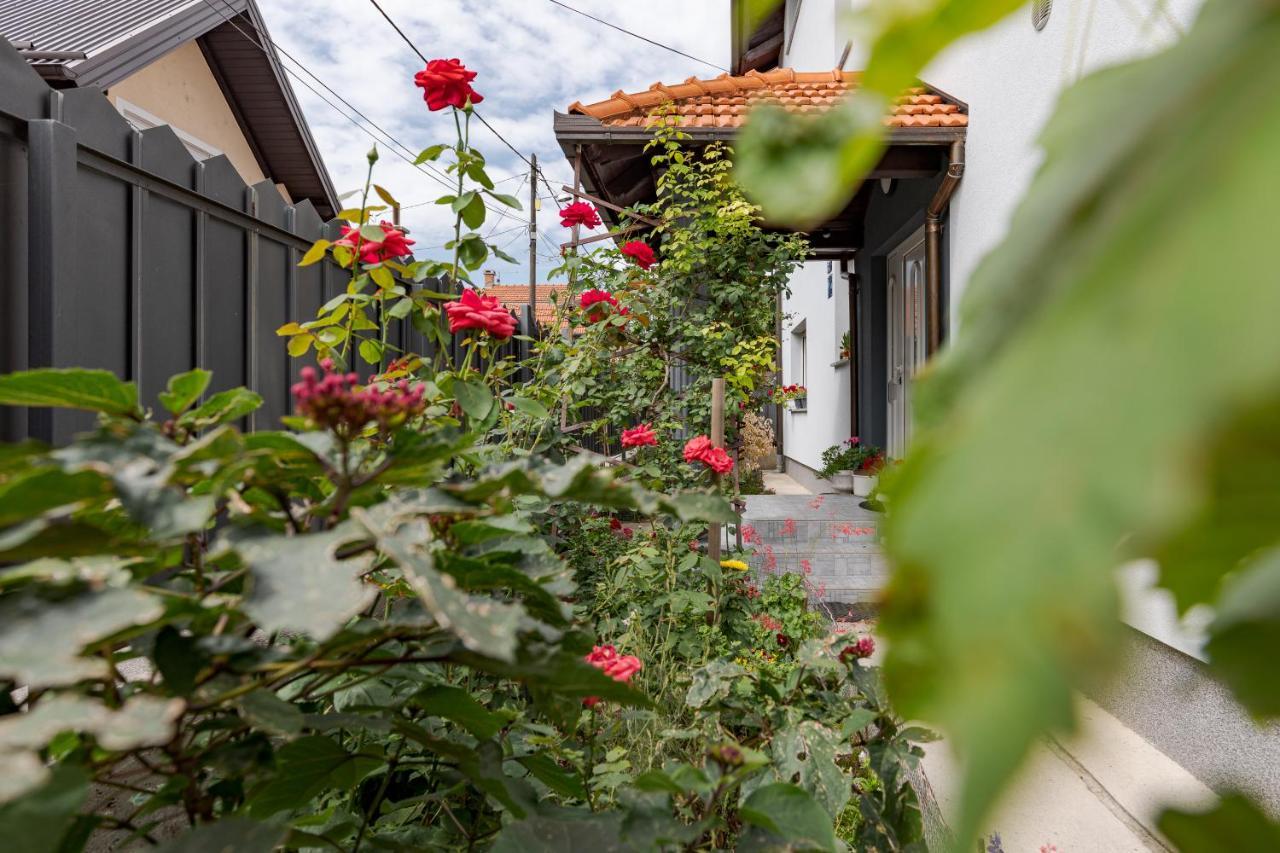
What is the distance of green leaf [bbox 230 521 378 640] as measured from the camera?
0.34 metres

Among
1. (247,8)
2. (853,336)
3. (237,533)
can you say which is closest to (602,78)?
(247,8)

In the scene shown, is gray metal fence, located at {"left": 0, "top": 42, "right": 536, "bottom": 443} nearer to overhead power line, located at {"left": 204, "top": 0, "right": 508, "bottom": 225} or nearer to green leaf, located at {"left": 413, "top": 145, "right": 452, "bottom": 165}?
green leaf, located at {"left": 413, "top": 145, "right": 452, "bottom": 165}

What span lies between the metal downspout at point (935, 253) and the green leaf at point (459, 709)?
4224 mm

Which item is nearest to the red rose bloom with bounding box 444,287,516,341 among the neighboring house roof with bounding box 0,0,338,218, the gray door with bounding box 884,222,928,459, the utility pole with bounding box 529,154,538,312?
the gray door with bounding box 884,222,928,459

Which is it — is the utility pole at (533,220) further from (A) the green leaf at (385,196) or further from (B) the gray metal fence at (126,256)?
(A) the green leaf at (385,196)

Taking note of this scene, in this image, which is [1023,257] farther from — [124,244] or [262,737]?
[124,244]

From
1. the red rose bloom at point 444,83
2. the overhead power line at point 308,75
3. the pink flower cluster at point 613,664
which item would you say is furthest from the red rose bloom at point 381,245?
the overhead power line at point 308,75

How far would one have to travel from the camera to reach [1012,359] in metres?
0.12

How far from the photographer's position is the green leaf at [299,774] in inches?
25.8

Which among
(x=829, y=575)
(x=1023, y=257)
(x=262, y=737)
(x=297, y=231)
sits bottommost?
(x=829, y=575)

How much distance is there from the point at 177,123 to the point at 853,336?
311 inches

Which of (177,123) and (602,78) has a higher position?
(602,78)

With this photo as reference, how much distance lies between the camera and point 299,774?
681 mm

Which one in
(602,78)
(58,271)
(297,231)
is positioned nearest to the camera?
(58,271)
